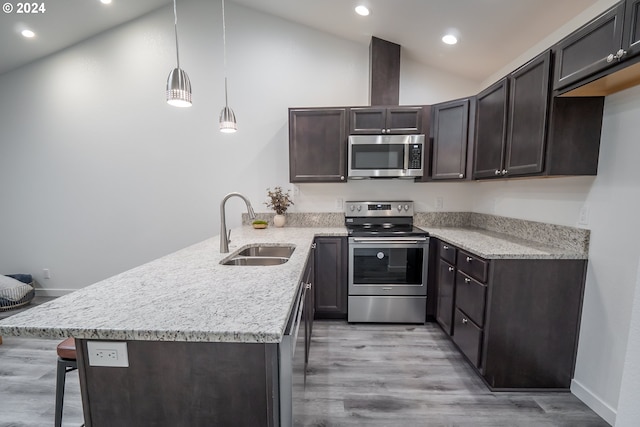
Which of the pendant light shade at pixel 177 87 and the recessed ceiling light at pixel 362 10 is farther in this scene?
the recessed ceiling light at pixel 362 10

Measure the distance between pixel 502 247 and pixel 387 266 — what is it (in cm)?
99

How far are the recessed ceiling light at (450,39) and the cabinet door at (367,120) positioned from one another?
75cm

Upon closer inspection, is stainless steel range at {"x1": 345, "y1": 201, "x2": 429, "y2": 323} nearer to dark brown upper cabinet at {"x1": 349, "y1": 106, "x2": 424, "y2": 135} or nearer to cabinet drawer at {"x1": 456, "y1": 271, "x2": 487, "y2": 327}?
cabinet drawer at {"x1": 456, "y1": 271, "x2": 487, "y2": 327}

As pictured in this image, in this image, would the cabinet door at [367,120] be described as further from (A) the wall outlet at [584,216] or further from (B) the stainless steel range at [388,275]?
(A) the wall outlet at [584,216]

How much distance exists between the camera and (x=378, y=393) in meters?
1.78

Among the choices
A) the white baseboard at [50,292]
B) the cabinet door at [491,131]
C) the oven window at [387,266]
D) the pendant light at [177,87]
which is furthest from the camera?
the white baseboard at [50,292]

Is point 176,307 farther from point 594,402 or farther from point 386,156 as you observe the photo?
point 594,402

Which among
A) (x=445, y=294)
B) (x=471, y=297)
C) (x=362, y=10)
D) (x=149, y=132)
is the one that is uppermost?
(x=362, y=10)

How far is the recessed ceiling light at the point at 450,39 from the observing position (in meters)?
2.33

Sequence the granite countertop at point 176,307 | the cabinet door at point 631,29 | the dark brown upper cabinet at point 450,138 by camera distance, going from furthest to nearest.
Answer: the dark brown upper cabinet at point 450,138, the cabinet door at point 631,29, the granite countertop at point 176,307

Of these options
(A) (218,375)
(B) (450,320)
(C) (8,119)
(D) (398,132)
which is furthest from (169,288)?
(C) (8,119)

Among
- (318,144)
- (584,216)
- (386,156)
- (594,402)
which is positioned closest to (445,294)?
(594,402)

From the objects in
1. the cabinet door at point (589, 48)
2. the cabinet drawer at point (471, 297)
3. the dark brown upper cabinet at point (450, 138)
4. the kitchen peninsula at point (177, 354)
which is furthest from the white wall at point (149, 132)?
the kitchen peninsula at point (177, 354)

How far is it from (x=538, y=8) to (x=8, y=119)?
528 centimetres
